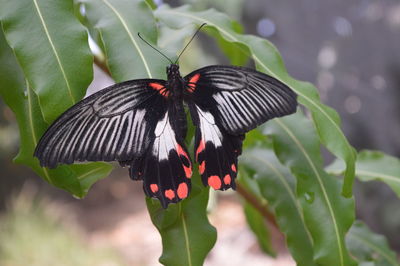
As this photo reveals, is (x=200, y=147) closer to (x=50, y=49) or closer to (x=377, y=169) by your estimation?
(x=50, y=49)

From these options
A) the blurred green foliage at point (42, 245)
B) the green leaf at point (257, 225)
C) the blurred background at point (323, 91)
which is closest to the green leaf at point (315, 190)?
the green leaf at point (257, 225)

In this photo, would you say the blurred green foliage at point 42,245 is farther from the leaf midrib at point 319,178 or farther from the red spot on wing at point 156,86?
the red spot on wing at point 156,86

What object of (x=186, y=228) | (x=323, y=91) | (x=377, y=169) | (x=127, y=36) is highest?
(x=127, y=36)

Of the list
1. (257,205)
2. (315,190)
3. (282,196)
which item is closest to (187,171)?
(315,190)

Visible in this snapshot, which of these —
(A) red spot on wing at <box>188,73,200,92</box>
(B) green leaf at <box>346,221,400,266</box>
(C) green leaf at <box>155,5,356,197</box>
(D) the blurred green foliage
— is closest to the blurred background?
(D) the blurred green foliage

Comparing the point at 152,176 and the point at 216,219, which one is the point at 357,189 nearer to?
the point at 216,219

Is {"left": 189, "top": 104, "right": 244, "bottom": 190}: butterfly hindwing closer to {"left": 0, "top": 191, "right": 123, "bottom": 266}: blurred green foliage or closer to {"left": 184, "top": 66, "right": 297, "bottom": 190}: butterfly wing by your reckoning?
{"left": 184, "top": 66, "right": 297, "bottom": 190}: butterfly wing
